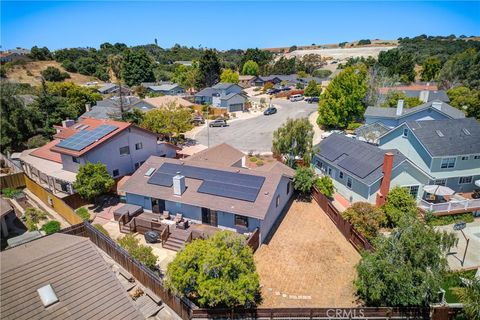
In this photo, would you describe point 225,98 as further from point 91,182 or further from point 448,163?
point 448,163

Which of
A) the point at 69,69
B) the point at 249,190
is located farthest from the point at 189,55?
the point at 249,190

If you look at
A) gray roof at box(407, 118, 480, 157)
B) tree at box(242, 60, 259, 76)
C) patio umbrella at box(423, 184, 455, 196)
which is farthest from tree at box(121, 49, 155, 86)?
patio umbrella at box(423, 184, 455, 196)

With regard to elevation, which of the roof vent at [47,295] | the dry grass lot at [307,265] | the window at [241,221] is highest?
the roof vent at [47,295]

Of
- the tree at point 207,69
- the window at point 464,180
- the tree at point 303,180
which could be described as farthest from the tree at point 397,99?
the tree at point 207,69

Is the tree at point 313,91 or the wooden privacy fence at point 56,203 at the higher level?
the tree at point 313,91

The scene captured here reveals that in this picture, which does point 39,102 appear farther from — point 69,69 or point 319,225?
point 69,69

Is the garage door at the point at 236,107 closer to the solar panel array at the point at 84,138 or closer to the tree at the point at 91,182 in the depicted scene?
the solar panel array at the point at 84,138

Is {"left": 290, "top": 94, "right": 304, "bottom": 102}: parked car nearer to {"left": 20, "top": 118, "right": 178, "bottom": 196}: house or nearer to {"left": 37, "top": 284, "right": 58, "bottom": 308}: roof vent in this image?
{"left": 20, "top": 118, "right": 178, "bottom": 196}: house
